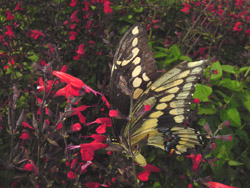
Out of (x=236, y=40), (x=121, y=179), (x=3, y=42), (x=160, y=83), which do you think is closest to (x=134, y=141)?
(x=121, y=179)

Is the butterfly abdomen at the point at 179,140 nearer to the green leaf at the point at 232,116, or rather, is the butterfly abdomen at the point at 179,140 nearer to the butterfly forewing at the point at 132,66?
the butterfly forewing at the point at 132,66

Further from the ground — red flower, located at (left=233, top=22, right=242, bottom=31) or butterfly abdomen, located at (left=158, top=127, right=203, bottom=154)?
red flower, located at (left=233, top=22, right=242, bottom=31)

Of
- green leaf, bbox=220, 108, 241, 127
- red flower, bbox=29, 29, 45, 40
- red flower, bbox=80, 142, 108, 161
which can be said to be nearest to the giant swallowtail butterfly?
red flower, bbox=80, 142, 108, 161

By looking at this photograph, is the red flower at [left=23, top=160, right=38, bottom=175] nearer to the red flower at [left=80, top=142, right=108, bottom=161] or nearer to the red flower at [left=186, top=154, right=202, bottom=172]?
the red flower at [left=80, top=142, right=108, bottom=161]

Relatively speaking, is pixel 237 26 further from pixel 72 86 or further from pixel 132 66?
pixel 72 86

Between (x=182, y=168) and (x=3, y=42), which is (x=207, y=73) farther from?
(x=3, y=42)

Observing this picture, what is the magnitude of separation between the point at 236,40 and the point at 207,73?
5.99ft

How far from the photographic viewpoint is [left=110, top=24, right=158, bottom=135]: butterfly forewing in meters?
1.52

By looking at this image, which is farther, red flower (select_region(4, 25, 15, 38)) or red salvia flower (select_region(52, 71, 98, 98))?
red flower (select_region(4, 25, 15, 38))

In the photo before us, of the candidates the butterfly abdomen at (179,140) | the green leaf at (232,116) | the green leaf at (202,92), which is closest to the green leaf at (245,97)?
the green leaf at (232,116)

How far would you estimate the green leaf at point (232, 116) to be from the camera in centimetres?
224

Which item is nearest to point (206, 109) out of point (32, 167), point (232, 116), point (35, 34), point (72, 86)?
point (232, 116)

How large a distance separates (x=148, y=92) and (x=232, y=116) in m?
1.15

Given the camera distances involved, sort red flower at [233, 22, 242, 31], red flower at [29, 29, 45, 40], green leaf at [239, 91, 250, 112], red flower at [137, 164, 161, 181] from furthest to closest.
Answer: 1. red flower at [233, 22, 242, 31]
2. red flower at [29, 29, 45, 40]
3. green leaf at [239, 91, 250, 112]
4. red flower at [137, 164, 161, 181]
